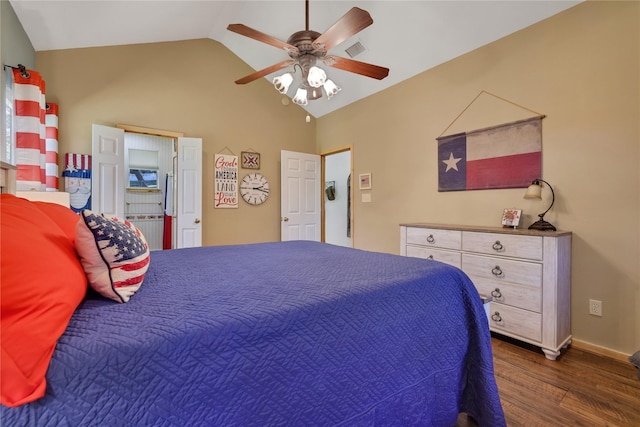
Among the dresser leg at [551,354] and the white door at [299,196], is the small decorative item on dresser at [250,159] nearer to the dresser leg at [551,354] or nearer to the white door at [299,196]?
the white door at [299,196]

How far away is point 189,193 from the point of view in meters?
3.75

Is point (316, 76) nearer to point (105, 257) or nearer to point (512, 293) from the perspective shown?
point (105, 257)

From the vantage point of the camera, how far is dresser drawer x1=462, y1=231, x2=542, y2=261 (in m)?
2.08

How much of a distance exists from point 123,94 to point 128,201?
8.13 feet

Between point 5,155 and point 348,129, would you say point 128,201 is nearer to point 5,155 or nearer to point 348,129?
point 5,155

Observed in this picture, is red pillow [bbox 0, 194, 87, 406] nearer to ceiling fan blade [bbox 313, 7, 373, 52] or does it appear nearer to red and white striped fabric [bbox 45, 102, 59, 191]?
ceiling fan blade [bbox 313, 7, 373, 52]

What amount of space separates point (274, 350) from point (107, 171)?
335 cm

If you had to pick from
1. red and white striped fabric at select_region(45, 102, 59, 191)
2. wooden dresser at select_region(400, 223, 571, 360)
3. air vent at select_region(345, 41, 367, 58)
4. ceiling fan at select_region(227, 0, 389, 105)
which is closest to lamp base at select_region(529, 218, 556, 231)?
wooden dresser at select_region(400, 223, 571, 360)

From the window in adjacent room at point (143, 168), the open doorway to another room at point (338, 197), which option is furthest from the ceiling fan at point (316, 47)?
the window in adjacent room at point (143, 168)

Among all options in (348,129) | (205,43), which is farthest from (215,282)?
(205,43)

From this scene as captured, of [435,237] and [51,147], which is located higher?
[51,147]

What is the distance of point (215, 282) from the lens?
1141mm

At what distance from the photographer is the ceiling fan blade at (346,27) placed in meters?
1.68

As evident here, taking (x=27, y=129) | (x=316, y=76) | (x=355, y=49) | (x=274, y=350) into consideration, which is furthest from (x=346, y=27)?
(x=27, y=129)
